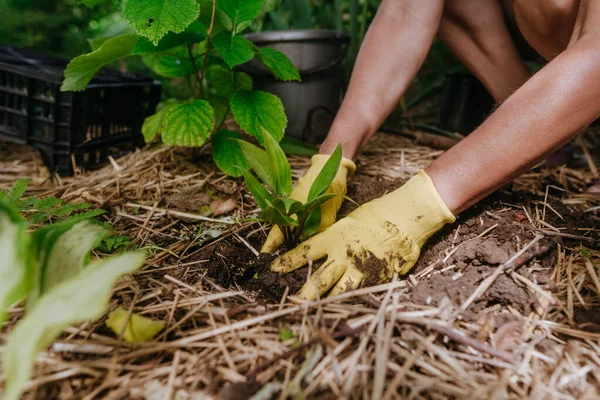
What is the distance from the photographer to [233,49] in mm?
1425

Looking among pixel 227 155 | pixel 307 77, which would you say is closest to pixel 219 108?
pixel 227 155

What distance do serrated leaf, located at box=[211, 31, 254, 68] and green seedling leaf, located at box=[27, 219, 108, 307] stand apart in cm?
76

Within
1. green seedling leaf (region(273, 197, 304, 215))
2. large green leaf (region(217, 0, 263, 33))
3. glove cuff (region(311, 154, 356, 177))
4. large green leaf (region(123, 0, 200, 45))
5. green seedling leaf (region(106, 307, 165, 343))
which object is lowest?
green seedling leaf (region(106, 307, 165, 343))

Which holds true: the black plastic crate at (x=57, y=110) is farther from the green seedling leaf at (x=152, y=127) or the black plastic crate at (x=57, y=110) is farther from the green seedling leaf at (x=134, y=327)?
the green seedling leaf at (x=134, y=327)

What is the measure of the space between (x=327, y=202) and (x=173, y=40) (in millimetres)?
809

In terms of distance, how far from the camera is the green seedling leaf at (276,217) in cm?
109

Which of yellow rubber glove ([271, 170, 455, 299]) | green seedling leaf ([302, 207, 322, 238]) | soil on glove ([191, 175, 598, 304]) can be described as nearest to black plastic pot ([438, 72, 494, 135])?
soil on glove ([191, 175, 598, 304])

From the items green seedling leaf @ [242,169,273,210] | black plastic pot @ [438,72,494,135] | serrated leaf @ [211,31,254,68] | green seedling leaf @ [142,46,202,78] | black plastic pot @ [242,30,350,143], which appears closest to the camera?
green seedling leaf @ [242,169,273,210]

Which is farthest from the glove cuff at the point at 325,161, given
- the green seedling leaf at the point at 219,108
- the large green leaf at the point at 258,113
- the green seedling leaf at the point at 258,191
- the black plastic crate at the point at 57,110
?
the black plastic crate at the point at 57,110

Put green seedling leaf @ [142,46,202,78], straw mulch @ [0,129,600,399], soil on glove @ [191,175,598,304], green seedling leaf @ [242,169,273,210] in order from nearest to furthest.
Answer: straw mulch @ [0,129,600,399] < soil on glove @ [191,175,598,304] < green seedling leaf @ [242,169,273,210] < green seedling leaf @ [142,46,202,78]

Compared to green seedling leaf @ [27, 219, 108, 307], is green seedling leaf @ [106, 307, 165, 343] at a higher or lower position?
lower

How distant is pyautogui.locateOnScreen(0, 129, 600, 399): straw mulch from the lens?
0.76 metres

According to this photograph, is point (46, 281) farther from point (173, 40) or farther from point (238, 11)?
point (238, 11)

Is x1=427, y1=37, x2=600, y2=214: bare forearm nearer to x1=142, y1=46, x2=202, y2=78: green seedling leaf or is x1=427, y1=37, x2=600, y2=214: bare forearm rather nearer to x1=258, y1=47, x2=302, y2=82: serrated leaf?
x1=258, y1=47, x2=302, y2=82: serrated leaf
